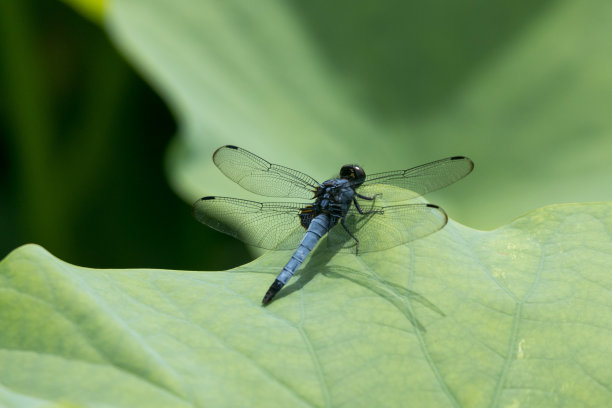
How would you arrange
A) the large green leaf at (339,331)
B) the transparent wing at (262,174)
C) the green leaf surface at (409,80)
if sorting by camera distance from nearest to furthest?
the large green leaf at (339,331) < the transparent wing at (262,174) < the green leaf surface at (409,80)

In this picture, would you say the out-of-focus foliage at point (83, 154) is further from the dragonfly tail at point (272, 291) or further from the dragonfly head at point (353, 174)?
the dragonfly tail at point (272, 291)

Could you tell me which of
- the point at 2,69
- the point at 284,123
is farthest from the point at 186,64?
the point at 2,69

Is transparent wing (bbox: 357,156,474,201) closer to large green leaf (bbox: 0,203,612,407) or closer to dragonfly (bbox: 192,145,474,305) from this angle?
dragonfly (bbox: 192,145,474,305)

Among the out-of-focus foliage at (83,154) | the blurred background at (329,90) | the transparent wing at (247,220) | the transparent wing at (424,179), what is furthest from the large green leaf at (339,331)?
the out-of-focus foliage at (83,154)

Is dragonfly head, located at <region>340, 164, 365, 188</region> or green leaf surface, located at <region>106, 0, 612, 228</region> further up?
green leaf surface, located at <region>106, 0, 612, 228</region>

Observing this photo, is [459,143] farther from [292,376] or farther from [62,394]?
[62,394]

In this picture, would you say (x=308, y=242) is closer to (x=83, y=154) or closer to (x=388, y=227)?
(x=388, y=227)

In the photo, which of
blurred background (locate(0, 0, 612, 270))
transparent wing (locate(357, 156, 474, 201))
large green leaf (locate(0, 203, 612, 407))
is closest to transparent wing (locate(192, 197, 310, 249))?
transparent wing (locate(357, 156, 474, 201))
